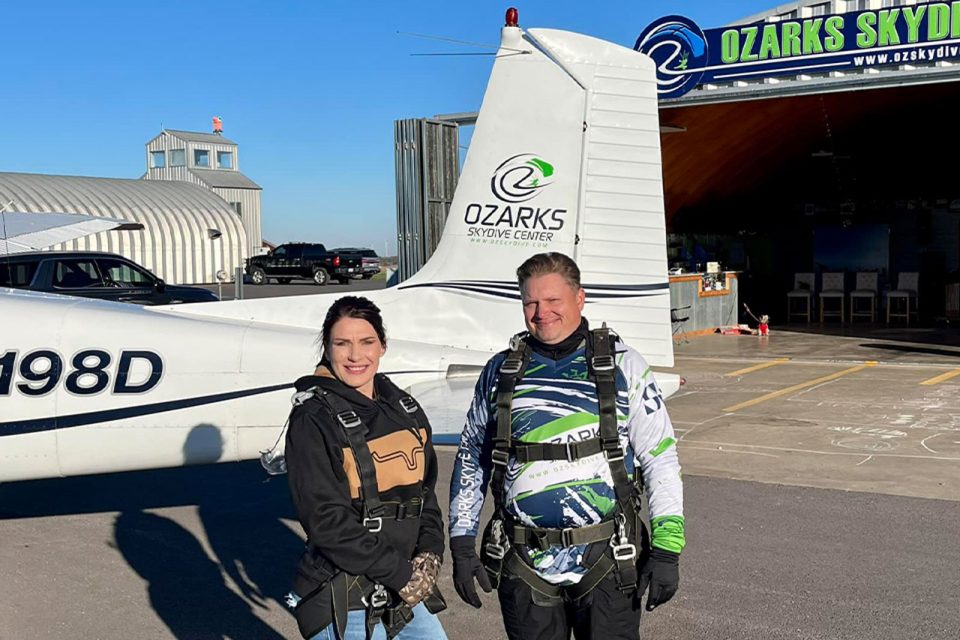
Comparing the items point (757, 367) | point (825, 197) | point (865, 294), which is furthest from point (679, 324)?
point (825, 197)

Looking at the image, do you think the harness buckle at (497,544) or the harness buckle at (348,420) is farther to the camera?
the harness buckle at (497,544)

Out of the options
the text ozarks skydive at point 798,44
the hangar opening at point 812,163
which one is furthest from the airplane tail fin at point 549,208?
the text ozarks skydive at point 798,44

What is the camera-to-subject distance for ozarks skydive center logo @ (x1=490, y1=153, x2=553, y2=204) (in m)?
6.34

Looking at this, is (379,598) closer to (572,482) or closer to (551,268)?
(572,482)

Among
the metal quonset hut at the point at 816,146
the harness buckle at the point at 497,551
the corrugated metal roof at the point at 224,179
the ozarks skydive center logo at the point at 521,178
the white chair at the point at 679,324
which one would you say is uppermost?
the corrugated metal roof at the point at 224,179

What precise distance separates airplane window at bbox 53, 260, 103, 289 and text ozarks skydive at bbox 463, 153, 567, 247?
38.1ft

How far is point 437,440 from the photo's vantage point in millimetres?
4480

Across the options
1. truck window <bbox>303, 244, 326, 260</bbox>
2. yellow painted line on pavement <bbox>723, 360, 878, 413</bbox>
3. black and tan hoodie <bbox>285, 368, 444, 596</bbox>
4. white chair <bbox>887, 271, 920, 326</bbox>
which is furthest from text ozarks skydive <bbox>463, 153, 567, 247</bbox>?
truck window <bbox>303, 244, 326, 260</bbox>

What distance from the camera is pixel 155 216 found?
39938 millimetres

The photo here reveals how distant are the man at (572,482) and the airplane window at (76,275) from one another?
14.6 m

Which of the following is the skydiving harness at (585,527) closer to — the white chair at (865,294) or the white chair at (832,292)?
the white chair at (832,292)

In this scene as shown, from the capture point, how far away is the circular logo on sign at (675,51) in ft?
48.9

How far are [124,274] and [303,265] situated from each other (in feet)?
74.5

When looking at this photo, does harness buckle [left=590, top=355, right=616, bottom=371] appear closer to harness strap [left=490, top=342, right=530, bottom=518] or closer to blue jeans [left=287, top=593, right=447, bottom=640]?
harness strap [left=490, top=342, right=530, bottom=518]
